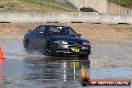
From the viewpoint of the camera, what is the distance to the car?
90.6ft

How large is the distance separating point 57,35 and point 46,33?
0.79m

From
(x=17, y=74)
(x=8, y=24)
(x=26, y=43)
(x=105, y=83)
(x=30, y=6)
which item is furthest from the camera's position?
(x=30, y=6)

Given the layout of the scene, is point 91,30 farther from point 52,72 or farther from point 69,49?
point 52,72

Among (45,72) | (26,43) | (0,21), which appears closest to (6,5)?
(0,21)

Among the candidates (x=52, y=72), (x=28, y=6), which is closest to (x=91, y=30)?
(x=28, y=6)

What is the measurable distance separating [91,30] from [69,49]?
31.1 metres

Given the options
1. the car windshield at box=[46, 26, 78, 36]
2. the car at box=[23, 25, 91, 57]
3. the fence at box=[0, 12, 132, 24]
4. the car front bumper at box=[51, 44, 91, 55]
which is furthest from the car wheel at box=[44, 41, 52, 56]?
the fence at box=[0, 12, 132, 24]

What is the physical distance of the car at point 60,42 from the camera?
27.6 meters

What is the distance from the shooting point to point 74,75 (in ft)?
63.0

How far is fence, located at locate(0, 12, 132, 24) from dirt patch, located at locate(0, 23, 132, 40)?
485mm

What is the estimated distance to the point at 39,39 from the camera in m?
29.2

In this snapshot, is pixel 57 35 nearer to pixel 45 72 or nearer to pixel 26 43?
pixel 26 43

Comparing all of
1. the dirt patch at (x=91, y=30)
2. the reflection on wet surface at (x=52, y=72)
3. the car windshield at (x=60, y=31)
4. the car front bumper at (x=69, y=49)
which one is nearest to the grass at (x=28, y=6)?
the dirt patch at (x=91, y=30)

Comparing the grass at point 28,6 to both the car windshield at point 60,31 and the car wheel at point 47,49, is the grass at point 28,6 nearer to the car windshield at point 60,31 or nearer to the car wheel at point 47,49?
the car windshield at point 60,31
